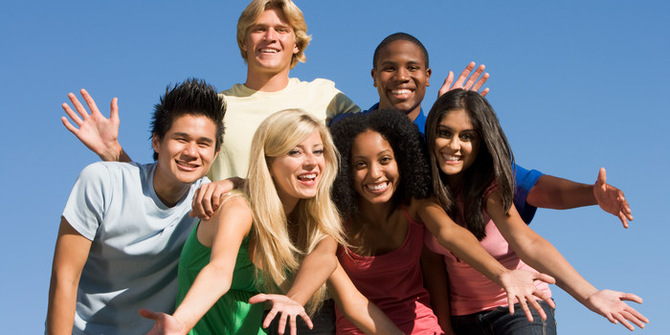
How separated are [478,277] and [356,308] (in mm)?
1115

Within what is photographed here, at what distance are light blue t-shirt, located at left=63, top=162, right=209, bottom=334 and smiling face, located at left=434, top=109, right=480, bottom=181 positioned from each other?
2.11m

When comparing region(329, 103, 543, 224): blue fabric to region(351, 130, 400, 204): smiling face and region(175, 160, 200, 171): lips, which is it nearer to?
region(351, 130, 400, 204): smiling face

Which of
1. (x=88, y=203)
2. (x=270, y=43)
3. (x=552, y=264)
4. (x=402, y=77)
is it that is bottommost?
(x=552, y=264)

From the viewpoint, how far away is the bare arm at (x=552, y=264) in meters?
5.47

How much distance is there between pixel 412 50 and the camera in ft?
24.2

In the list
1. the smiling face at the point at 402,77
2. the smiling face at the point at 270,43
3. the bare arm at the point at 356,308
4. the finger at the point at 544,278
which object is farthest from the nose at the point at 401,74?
the finger at the point at 544,278

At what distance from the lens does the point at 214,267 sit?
5.07 metres

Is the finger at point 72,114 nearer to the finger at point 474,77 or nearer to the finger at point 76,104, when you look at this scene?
the finger at point 76,104

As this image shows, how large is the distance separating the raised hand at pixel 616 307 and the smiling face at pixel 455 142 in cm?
143

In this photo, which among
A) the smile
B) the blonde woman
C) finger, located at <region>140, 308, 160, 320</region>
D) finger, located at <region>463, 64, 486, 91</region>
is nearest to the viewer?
finger, located at <region>140, 308, 160, 320</region>

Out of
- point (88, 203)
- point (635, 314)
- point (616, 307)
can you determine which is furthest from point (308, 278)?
point (635, 314)

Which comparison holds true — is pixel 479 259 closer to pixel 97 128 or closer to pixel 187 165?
pixel 187 165

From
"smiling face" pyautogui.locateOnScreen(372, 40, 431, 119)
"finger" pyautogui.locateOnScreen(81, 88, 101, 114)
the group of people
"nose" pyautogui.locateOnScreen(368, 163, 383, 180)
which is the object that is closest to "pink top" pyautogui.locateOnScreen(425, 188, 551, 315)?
the group of people

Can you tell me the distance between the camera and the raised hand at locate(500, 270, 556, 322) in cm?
531
